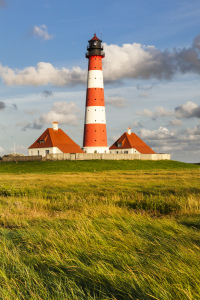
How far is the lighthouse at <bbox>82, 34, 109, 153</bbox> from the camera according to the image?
171 ft

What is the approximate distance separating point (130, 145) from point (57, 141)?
13538 millimetres

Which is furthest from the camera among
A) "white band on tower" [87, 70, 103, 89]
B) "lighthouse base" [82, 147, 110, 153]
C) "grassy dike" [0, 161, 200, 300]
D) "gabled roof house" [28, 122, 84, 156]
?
"gabled roof house" [28, 122, 84, 156]

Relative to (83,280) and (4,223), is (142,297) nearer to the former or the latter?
(83,280)

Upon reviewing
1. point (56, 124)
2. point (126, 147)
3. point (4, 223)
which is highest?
point (56, 124)

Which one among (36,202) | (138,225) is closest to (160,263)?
(138,225)

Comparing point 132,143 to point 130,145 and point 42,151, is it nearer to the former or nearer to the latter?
point 130,145

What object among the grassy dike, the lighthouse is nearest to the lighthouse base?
the lighthouse

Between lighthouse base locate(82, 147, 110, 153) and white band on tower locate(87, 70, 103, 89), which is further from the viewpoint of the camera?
lighthouse base locate(82, 147, 110, 153)

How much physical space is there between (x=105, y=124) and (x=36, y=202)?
134 ft

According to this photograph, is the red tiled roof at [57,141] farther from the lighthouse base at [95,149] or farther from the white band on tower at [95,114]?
the white band on tower at [95,114]

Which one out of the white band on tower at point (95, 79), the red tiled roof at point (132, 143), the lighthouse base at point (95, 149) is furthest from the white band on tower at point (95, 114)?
the red tiled roof at point (132, 143)

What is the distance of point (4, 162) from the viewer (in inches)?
2168

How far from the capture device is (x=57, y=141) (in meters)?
58.1

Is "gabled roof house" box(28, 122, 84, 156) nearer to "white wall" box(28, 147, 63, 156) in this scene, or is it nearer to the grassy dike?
"white wall" box(28, 147, 63, 156)
